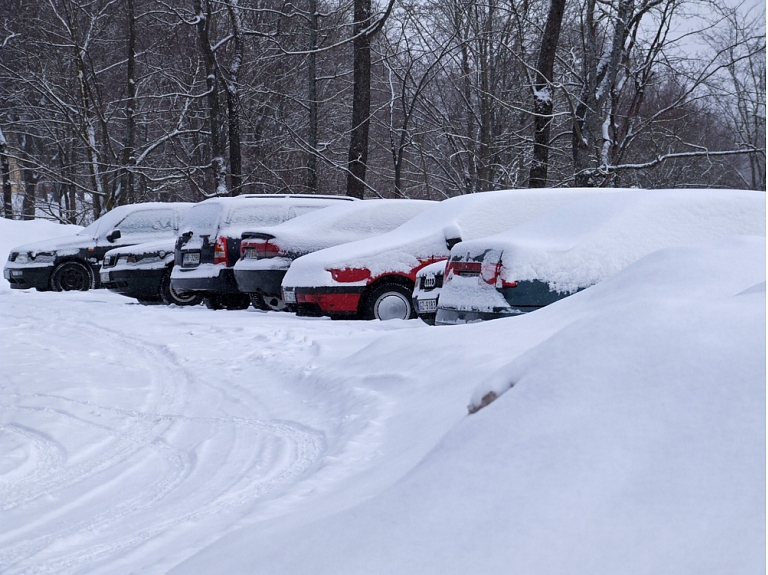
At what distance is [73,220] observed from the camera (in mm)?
37312

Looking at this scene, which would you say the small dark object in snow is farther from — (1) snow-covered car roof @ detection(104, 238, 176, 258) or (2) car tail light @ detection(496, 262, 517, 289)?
→ (1) snow-covered car roof @ detection(104, 238, 176, 258)

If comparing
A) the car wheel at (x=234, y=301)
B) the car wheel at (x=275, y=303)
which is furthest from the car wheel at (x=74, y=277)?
the car wheel at (x=275, y=303)

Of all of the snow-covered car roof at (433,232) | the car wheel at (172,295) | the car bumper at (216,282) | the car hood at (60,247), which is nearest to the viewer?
the snow-covered car roof at (433,232)

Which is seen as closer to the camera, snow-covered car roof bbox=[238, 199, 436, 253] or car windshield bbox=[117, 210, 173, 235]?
snow-covered car roof bbox=[238, 199, 436, 253]

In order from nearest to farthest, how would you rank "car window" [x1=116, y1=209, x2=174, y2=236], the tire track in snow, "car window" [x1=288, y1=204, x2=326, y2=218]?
the tire track in snow < "car window" [x1=288, y1=204, x2=326, y2=218] < "car window" [x1=116, y1=209, x2=174, y2=236]

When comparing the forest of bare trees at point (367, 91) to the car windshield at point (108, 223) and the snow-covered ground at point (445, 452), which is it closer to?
the car windshield at point (108, 223)

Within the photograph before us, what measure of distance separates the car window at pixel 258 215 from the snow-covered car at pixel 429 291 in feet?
15.6

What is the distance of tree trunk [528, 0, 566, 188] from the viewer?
17234 millimetres

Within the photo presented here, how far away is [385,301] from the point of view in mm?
10836

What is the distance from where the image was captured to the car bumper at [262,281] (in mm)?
12141

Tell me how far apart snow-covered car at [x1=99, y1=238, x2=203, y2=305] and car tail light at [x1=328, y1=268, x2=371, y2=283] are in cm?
471

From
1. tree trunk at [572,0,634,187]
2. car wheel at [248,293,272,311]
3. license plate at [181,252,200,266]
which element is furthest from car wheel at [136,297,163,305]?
tree trunk at [572,0,634,187]

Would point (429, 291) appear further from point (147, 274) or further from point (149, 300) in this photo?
point (149, 300)

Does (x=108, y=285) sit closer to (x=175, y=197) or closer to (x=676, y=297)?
(x=676, y=297)
